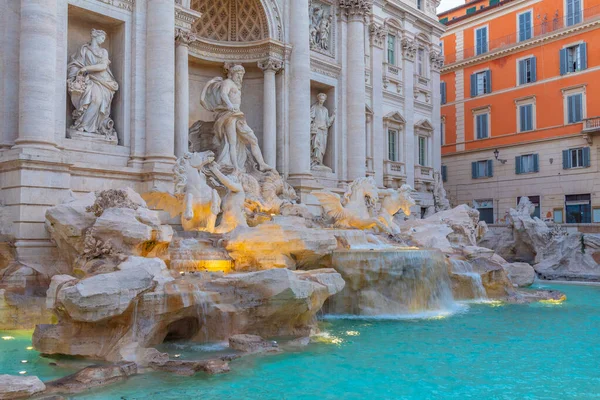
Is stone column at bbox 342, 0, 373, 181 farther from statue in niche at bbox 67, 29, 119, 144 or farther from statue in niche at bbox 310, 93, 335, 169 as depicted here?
statue in niche at bbox 67, 29, 119, 144

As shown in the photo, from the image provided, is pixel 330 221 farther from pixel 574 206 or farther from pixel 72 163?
pixel 574 206

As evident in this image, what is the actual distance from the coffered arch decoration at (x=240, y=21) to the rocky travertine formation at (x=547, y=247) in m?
11.4

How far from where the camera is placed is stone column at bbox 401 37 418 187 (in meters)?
24.2

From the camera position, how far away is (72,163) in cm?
1216

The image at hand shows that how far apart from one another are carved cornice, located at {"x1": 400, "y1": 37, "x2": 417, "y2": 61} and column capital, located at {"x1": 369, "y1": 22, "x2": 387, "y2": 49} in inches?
60.0

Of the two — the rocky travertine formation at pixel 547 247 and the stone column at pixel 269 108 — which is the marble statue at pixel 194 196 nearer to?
the stone column at pixel 269 108

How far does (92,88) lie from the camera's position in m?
13.2

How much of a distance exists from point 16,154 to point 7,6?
3.28 metres

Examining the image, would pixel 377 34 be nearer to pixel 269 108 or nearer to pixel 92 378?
pixel 269 108

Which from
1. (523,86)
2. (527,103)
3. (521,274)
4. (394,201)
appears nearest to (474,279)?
(394,201)

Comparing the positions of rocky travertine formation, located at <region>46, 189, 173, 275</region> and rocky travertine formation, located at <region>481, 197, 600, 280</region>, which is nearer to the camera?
rocky travertine formation, located at <region>46, 189, 173, 275</region>

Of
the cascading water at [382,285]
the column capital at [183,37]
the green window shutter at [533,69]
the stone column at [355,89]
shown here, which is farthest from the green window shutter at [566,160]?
the column capital at [183,37]

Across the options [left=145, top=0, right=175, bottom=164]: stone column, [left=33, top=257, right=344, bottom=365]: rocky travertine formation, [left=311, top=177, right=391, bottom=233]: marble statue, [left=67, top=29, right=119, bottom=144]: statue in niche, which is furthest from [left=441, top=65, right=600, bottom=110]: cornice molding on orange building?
[left=33, top=257, right=344, bottom=365]: rocky travertine formation

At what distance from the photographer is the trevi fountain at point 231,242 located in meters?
7.27
